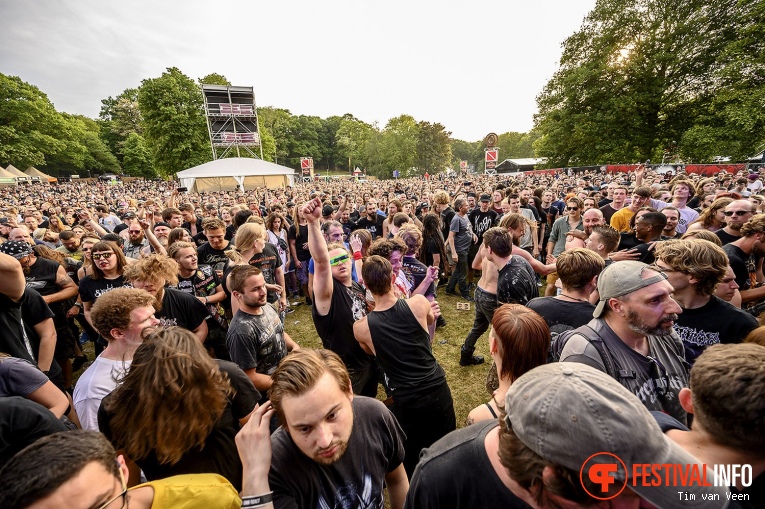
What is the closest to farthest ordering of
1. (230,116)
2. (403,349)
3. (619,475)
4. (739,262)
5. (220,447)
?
(619,475) < (220,447) < (403,349) < (739,262) < (230,116)

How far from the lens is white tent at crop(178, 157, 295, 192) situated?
98.0ft

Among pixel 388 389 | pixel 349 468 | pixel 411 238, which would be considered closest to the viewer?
pixel 349 468

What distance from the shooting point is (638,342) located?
Result: 6.90ft

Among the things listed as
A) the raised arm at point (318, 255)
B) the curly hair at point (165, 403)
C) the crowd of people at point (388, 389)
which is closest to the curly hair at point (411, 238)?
the crowd of people at point (388, 389)

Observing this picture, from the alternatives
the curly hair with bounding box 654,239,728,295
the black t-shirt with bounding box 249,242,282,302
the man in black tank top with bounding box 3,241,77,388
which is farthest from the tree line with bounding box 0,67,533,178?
the curly hair with bounding box 654,239,728,295

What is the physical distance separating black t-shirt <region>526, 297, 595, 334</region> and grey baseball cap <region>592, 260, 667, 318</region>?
17.8 inches

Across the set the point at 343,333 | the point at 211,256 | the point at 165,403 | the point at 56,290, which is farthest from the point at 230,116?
the point at 165,403

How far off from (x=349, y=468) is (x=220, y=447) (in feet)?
2.47

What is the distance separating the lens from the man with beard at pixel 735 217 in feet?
11.6

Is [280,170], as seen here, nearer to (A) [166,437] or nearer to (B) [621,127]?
(B) [621,127]

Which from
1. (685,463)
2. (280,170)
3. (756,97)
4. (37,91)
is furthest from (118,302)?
(37,91)

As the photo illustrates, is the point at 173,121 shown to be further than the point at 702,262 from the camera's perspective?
Yes

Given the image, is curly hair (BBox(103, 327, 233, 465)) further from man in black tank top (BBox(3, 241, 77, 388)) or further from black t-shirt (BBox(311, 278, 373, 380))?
man in black tank top (BBox(3, 241, 77, 388))

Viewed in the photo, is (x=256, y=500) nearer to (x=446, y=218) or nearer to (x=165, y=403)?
(x=165, y=403)
